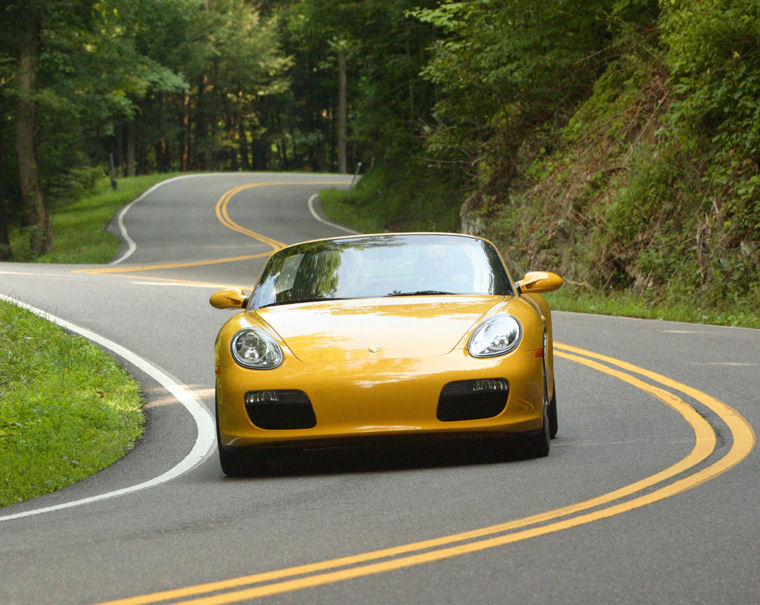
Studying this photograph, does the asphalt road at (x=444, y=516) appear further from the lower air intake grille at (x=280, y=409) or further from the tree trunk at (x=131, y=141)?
the tree trunk at (x=131, y=141)

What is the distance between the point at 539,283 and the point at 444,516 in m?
2.85

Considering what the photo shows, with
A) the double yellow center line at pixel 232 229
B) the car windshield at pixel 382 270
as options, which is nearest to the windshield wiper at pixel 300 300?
the car windshield at pixel 382 270

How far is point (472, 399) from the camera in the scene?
6.80m

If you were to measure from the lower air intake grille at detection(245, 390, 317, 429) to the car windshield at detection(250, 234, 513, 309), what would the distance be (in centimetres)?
111

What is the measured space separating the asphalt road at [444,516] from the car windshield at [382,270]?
109 centimetres

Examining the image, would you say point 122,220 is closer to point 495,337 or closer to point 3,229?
point 3,229

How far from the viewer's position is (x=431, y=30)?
1464 inches

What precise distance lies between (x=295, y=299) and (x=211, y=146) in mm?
78348

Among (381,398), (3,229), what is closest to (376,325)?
(381,398)

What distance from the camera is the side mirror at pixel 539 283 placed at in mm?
7961

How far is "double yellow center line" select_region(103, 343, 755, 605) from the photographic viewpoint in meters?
4.40

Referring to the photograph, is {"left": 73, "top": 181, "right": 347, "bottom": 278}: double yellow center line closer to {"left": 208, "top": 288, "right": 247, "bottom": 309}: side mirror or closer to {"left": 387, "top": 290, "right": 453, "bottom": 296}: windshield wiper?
{"left": 208, "top": 288, "right": 247, "bottom": 309}: side mirror

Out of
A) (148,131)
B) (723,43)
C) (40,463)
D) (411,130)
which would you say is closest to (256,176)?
(148,131)

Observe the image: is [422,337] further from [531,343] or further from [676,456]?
[676,456]
